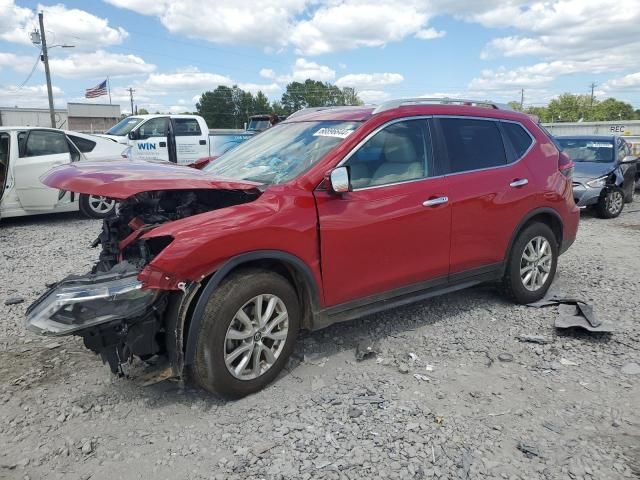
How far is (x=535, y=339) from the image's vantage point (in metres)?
4.29

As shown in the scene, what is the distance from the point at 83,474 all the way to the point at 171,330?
87 centimetres

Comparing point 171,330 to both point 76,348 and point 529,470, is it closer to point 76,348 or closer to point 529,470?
point 76,348

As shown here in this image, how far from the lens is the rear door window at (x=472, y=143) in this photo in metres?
4.34

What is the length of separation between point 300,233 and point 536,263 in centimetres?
279

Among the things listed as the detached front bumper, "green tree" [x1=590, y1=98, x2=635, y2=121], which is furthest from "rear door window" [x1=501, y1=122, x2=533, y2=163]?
"green tree" [x1=590, y1=98, x2=635, y2=121]

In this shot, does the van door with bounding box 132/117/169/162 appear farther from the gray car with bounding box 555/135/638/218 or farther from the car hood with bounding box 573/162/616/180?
the car hood with bounding box 573/162/616/180

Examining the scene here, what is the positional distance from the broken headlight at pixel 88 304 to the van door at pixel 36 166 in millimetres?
6444

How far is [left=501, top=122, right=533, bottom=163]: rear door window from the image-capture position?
15.8ft

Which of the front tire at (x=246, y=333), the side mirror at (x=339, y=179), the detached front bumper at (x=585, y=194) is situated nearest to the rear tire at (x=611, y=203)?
the detached front bumper at (x=585, y=194)

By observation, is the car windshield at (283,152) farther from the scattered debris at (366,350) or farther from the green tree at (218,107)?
the green tree at (218,107)

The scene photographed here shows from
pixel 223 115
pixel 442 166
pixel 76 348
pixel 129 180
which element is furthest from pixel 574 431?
pixel 223 115

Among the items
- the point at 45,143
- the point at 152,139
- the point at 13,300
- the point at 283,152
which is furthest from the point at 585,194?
the point at 152,139

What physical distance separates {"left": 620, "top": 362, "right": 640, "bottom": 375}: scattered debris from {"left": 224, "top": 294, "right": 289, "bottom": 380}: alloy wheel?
2.51 m

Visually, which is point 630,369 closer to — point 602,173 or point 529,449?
point 529,449
